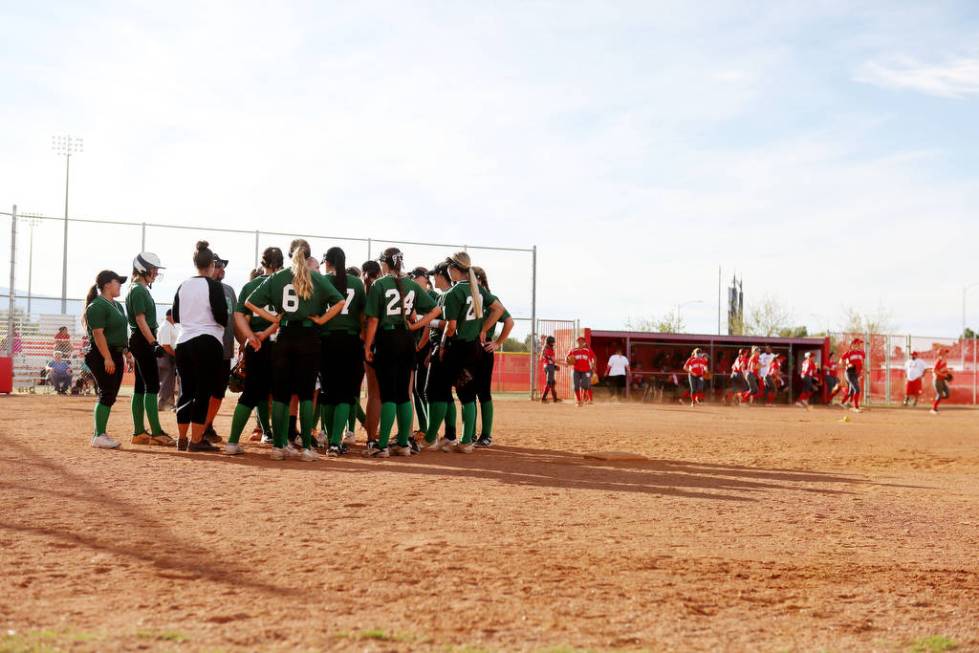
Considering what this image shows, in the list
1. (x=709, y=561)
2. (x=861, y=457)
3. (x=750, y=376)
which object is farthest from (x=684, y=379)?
(x=709, y=561)

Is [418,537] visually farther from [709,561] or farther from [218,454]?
[218,454]

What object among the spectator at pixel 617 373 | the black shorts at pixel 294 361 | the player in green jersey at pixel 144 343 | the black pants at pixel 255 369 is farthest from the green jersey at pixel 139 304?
the spectator at pixel 617 373

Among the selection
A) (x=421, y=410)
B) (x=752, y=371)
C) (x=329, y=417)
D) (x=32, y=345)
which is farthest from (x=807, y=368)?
(x=329, y=417)

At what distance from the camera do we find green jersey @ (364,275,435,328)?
947 cm

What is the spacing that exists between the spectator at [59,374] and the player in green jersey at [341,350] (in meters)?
16.4

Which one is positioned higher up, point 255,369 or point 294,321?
point 294,321

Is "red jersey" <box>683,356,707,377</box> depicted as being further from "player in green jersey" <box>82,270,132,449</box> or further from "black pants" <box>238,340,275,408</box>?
"player in green jersey" <box>82,270,132,449</box>

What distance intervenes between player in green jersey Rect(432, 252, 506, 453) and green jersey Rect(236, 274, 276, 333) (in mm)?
1845

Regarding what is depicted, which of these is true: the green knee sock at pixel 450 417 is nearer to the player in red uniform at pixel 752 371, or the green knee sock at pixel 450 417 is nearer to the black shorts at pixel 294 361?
the black shorts at pixel 294 361

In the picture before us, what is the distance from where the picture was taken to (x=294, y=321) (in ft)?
29.9

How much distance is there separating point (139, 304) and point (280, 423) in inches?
79.9

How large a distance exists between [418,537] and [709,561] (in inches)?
59.7

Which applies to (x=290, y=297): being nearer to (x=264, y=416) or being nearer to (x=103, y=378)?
(x=264, y=416)

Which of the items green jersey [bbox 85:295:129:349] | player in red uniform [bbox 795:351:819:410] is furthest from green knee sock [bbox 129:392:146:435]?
player in red uniform [bbox 795:351:819:410]
